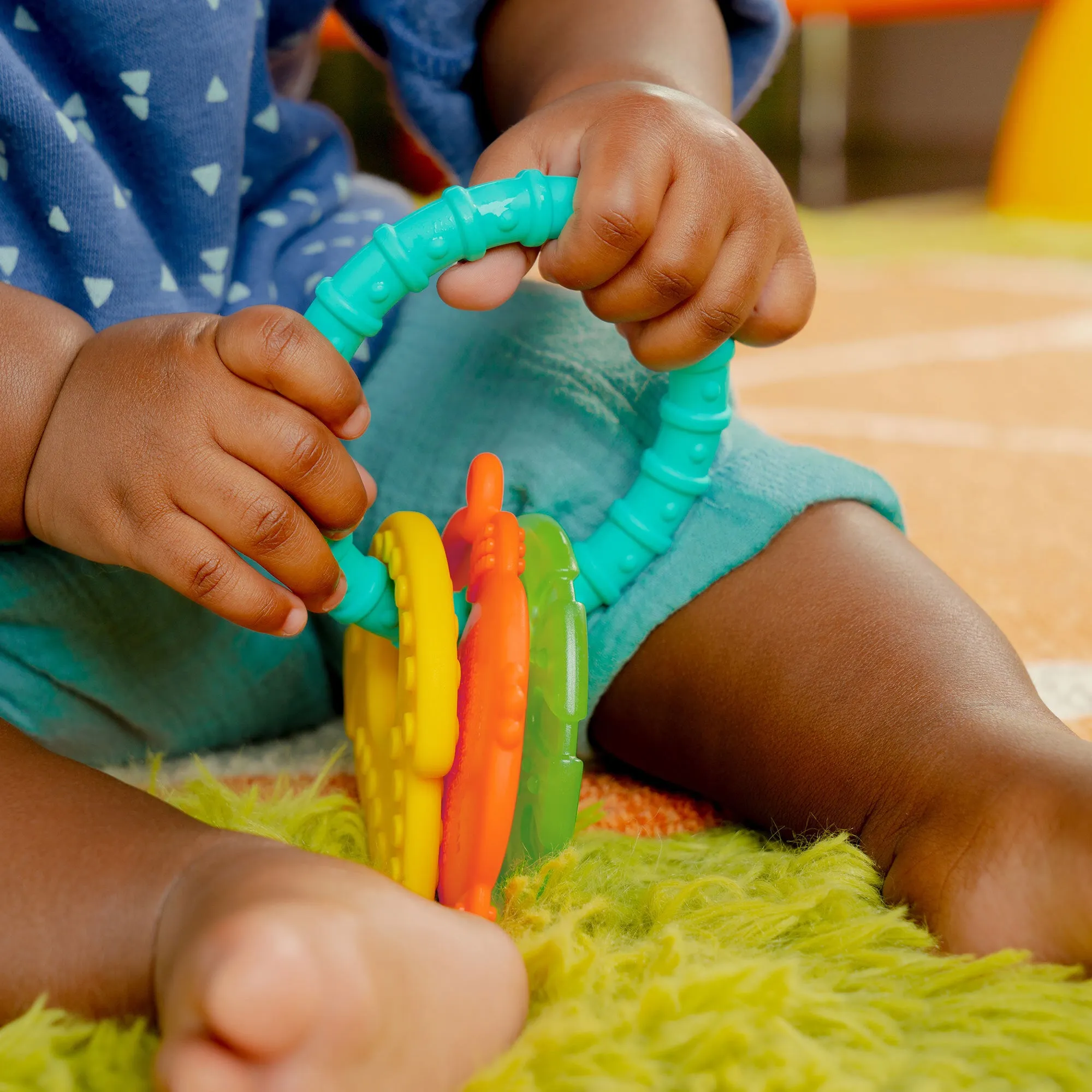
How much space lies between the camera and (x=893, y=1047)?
1.06ft

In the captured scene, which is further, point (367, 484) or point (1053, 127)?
point (1053, 127)

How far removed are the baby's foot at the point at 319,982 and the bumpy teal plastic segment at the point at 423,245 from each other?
180mm

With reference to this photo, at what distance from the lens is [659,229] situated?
0.44 meters

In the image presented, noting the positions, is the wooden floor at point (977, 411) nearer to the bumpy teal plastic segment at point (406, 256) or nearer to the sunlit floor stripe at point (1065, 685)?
the sunlit floor stripe at point (1065, 685)

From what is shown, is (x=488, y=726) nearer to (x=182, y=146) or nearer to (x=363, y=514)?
(x=363, y=514)

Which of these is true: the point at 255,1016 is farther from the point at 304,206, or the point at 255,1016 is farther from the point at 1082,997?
the point at 304,206

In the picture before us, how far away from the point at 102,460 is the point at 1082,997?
13.1 inches

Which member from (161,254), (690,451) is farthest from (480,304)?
(161,254)

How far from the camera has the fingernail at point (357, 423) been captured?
0.40 meters

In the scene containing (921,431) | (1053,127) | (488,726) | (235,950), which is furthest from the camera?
(1053,127)

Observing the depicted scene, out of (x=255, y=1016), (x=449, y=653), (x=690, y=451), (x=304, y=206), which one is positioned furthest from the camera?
(x=304, y=206)

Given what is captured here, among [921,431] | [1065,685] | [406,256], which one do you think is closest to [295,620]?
[406,256]

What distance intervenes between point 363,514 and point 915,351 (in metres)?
0.99

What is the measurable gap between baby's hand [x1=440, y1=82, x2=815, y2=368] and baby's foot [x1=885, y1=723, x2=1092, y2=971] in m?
0.19
